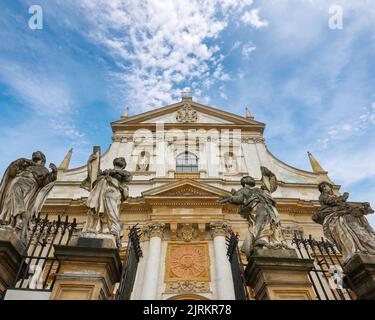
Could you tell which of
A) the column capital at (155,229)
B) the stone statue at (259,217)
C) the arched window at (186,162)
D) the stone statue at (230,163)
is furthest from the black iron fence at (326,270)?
the arched window at (186,162)

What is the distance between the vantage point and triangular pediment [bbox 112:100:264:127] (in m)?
20.3

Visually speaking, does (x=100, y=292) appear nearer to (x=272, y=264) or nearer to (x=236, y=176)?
(x=272, y=264)

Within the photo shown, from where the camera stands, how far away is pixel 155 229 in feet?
43.6

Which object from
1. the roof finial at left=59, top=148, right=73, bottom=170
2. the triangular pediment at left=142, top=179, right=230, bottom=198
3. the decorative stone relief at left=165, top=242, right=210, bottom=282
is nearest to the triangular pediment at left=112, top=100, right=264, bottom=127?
the roof finial at left=59, top=148, right=73, bottom=170

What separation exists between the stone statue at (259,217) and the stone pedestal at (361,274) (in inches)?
44.6

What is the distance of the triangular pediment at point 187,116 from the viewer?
20.3m

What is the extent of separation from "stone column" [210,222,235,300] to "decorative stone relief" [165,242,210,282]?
1.91 feet

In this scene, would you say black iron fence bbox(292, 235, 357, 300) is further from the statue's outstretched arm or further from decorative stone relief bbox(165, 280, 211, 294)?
decorative stone relief bbox(165, 280, 211, 294)

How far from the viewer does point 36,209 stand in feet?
16.2

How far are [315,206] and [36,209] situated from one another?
13600 millimetres

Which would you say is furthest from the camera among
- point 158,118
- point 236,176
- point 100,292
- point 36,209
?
point 158,118

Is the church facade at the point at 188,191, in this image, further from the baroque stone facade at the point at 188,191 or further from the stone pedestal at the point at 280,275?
→ the stone pedestal at the point at 280,275

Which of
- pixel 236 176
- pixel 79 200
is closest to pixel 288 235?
pixel 236 176

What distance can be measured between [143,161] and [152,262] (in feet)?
25.0
